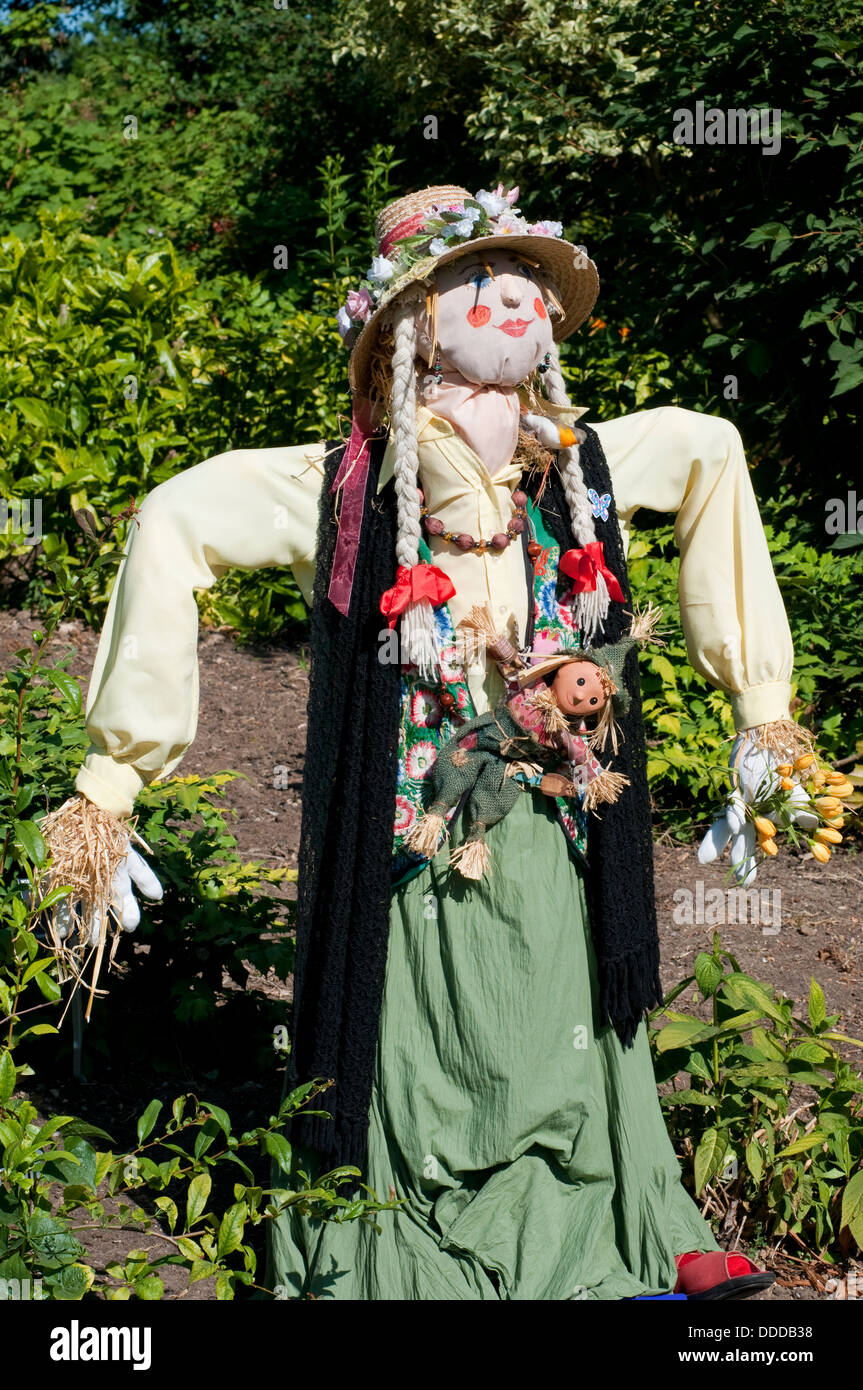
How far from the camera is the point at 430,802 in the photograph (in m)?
2.52

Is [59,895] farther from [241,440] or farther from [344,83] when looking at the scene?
[344,83]

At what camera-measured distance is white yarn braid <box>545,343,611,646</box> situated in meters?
2.54

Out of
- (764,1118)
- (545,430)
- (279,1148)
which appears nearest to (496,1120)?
(279,1148)

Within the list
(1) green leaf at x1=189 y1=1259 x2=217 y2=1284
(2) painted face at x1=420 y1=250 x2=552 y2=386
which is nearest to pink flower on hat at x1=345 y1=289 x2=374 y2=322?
(2) painted face at x1=420 y1=250 x2=552 y2=386

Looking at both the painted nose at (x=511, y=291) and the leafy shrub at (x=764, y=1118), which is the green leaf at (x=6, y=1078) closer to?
the leafy shrub at (x=764, y=1118)

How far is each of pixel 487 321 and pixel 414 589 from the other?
0.47 metres

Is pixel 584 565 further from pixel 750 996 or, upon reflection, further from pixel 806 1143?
pixel 806 1143

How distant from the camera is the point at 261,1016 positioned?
3424 millimetres

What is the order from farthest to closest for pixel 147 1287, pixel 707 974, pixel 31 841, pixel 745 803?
1. pixel 707 974
2. pixel 745 803
3. pixel 31 841
4. pixel 147 1287

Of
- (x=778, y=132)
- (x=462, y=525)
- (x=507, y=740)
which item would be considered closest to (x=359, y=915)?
(x=507, y=740)

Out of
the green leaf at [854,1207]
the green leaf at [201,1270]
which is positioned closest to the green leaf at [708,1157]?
the green leaf at [854,1207]

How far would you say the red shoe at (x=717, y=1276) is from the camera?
2504 mm

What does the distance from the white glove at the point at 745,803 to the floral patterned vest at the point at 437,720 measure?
0.25 metres
